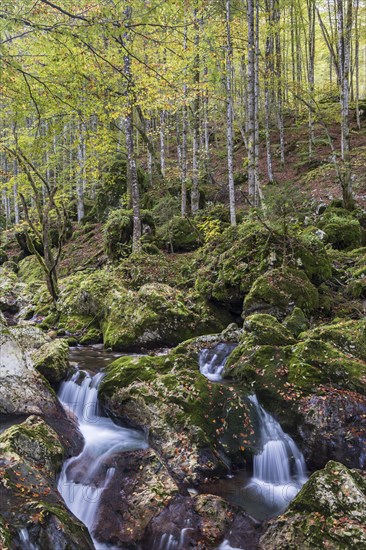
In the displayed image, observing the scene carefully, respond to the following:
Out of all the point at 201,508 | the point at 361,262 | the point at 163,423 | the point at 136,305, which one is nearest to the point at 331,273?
the point at 361,262

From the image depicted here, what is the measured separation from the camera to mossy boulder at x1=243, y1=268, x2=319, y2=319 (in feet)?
28.8

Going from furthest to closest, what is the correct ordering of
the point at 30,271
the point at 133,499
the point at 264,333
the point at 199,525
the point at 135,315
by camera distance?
the point at 30,271, the point at 135,315, the point at 264,333, the point at 133,499, the point at 199,525

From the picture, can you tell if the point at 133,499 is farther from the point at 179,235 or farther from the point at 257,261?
the point at 179,235

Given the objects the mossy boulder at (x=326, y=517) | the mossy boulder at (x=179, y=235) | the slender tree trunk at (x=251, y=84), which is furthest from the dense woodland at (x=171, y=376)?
the mossy boulder at (x=179, y=235)

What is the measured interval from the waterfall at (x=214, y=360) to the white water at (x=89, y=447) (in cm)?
191

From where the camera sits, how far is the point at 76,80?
16.5 ft

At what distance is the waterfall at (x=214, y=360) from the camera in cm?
730

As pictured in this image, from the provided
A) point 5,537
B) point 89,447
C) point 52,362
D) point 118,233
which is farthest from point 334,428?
point 118,233

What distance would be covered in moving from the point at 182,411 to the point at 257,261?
522 cm

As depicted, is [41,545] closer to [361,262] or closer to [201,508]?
[201,508]

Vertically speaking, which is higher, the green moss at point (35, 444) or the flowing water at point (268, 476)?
the green moss at point (35, 444)

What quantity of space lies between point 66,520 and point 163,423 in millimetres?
1934

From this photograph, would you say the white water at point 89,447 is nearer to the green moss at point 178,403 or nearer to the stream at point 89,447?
the stream at point 89,447

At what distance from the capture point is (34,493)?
4090mm
